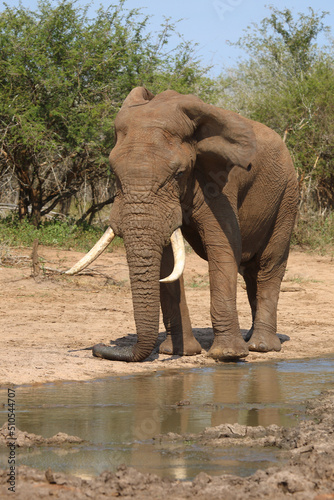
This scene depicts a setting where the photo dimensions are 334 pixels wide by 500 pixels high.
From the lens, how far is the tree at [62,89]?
14.4 m

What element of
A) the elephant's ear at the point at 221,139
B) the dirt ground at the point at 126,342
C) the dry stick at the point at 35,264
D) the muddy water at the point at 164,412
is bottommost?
the muddy water at the point at 164,412

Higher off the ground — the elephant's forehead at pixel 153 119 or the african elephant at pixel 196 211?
the elephant's forehead at pixel 153 119

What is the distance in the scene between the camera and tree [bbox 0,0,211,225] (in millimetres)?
14352

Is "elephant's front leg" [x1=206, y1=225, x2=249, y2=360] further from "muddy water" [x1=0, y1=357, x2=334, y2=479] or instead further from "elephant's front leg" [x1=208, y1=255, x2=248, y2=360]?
"muddy water" [x1=0, y1=357, x2=334, y2=479]

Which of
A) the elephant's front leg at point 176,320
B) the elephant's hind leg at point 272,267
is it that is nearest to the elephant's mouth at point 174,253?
the elephant's front leg at point 176,320

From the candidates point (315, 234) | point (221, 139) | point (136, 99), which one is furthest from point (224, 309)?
point (315, 234)

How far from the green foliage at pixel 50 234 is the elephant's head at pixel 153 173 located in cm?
671

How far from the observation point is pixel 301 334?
351 inches

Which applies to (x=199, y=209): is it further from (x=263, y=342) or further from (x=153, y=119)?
(x=263, y=342)

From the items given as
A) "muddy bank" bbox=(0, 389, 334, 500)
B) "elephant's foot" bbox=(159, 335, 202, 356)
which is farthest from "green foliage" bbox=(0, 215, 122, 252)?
"muddy bank" bbox=(0, 389, 334, 500)

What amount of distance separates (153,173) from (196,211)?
870mm

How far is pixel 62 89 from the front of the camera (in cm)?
1461

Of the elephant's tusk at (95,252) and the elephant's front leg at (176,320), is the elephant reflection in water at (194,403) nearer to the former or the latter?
the elephant's front leg at (176,320)

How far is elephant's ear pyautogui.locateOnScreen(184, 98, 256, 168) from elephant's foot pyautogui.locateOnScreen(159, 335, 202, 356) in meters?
1.60
